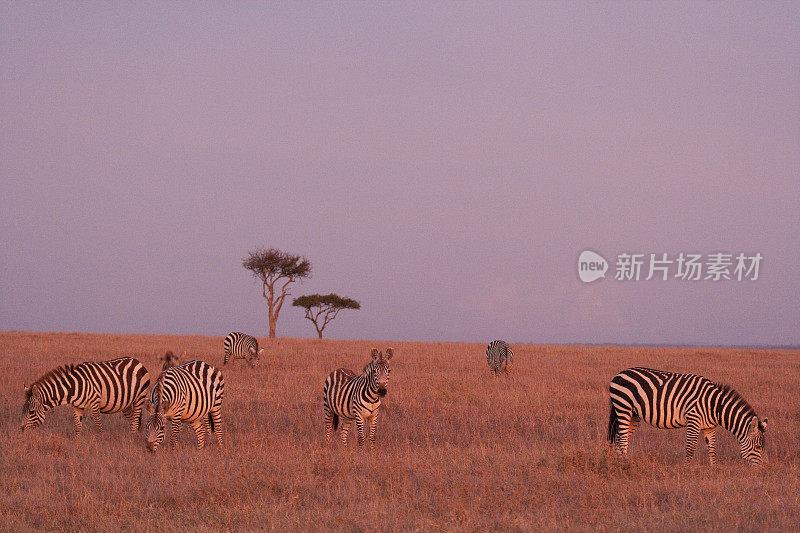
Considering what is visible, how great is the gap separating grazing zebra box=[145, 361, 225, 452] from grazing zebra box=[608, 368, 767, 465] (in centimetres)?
743

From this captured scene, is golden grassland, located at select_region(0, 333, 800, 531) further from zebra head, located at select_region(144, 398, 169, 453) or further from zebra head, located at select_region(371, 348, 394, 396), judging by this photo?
zebra head, located at select_region(371, 348, 394, 396)

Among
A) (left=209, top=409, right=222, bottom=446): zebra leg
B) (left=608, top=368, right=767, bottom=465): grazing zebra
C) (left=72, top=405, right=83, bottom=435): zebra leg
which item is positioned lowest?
(left=72, top=405, right=83, bottom=435): zebra leg

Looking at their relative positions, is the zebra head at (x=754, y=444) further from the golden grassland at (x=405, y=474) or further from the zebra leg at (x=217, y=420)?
the zebra leg at (x=217, y=420)

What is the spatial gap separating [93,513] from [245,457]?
10.6 feet

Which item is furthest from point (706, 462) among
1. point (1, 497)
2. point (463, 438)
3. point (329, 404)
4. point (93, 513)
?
point (1, 497)

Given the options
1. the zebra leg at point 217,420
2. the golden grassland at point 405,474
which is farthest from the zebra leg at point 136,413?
the zebra leg at point 217,420

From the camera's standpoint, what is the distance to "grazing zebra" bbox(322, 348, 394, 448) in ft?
39.1

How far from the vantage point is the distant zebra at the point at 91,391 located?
1379cm

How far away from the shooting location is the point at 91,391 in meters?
14.0

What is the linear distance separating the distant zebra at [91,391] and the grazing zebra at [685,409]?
9657 millimetres

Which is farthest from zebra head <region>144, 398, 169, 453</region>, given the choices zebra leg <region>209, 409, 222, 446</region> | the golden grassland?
zebra leg <region>209, 409, 222, 446</region>

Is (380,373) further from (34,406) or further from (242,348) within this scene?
(242,348)

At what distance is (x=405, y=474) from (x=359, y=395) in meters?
2.20

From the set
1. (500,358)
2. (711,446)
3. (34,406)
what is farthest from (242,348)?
(711,446)
